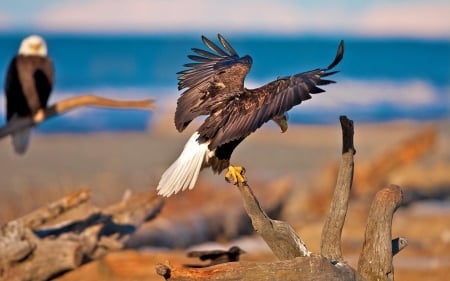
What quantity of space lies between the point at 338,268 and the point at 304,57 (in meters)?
42.3

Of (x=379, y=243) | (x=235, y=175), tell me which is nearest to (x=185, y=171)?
(x=235, y=175)

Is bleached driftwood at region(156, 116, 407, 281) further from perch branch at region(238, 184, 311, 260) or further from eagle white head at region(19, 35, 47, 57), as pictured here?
eagle white head at region(19, 35, 47, 57)

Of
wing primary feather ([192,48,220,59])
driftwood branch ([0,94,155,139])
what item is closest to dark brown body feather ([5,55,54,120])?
driftwood branch ([0,94,155,139])

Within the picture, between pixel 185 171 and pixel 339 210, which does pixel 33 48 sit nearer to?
pixel 185 171

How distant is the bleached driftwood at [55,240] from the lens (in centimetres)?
614

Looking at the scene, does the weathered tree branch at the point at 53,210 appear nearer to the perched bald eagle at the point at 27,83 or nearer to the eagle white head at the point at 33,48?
the perched bald eagle at the point at 27,83

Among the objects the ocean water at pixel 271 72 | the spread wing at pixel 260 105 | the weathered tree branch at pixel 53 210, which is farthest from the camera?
the ocean water at pixel 271 72

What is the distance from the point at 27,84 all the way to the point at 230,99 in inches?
182

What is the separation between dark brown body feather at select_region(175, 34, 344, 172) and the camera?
201 inches

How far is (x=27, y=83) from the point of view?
9.72 m

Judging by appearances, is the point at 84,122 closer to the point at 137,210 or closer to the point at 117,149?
the point at 117,149

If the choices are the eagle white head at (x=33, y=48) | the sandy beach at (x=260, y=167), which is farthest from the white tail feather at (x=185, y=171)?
the eagle white head at (x=33, y=48)

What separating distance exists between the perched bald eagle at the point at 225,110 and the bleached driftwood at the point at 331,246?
22cm

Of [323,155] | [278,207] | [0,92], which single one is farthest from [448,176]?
[0,92]
